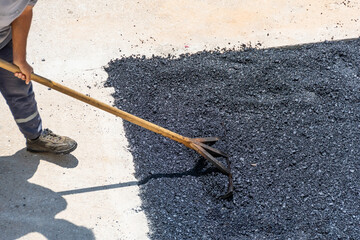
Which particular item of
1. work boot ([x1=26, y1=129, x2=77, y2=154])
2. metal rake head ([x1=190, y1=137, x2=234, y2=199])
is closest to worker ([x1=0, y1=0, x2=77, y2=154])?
work boot ([x1=26, y1=129, x2=77, y2=154])

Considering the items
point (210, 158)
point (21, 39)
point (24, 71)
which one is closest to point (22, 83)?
point (24, 71)

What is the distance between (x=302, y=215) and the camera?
328 cm

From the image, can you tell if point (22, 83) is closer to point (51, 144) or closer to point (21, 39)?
point (21, 39)

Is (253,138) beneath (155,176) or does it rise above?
above

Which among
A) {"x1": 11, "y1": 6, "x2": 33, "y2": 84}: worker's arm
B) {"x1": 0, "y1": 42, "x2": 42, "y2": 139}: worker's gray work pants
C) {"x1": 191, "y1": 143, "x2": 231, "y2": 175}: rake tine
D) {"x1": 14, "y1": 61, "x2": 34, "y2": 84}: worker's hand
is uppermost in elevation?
{"x1": 11, "y1": 6, "x2": 33, "y2": 84}: worker's arm

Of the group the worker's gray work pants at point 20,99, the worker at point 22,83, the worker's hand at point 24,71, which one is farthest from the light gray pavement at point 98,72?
the worker's hand at point 24,71

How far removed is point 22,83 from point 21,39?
449 millimetres

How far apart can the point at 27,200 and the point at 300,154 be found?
82.8 inches

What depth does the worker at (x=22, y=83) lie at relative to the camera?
2.62 m

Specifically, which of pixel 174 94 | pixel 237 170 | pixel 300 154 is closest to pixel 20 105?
pixel 174 94

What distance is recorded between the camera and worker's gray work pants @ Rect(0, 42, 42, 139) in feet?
10.1

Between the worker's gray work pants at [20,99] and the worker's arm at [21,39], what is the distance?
221 millimetres

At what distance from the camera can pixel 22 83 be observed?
10.4ft

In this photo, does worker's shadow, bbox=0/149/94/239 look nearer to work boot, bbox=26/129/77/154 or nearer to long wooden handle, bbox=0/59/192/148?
work boot, bbox=26/129/77/154
